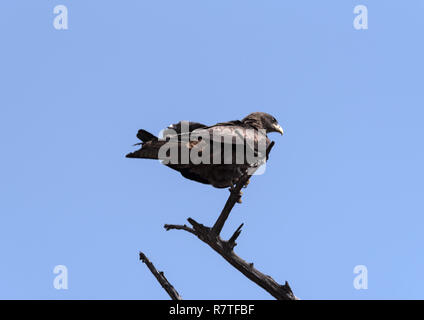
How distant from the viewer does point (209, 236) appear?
9094mm

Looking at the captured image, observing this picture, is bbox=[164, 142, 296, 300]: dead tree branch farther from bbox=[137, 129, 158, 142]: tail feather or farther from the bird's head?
the bird's head

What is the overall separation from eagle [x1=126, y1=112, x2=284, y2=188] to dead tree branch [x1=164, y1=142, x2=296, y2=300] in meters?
0.79

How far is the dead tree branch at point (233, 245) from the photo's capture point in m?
8.61

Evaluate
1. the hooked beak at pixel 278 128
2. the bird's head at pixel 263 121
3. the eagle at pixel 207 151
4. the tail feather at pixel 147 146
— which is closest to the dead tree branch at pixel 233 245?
the eagle at pixel 207 151

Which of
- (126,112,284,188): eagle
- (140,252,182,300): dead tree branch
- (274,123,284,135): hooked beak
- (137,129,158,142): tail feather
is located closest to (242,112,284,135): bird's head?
(274,123,284,135): hooked beak

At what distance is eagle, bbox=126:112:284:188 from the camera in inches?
385
